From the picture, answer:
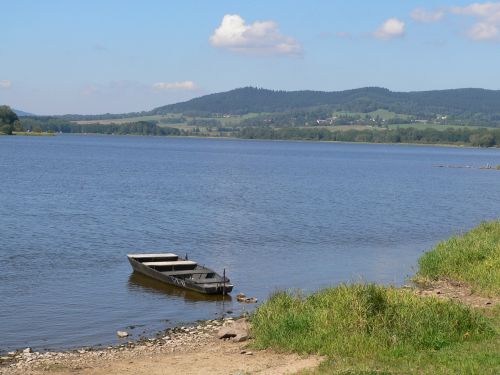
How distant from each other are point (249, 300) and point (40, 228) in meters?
23.0

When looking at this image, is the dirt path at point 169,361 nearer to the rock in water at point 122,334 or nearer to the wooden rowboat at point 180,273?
the rock in water at point 122,334

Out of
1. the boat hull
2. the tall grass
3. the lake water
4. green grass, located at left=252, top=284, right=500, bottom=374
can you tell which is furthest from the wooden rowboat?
the tall grass

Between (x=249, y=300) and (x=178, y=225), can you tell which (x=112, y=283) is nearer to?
(x=249, y=300)

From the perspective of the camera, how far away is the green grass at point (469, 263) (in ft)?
89.4

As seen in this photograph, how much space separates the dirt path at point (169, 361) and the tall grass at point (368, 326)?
1.95ft

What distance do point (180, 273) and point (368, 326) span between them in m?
15.6

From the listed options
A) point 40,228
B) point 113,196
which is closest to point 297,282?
point 40,228

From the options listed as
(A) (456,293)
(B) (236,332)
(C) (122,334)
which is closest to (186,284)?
(C) (122,334)

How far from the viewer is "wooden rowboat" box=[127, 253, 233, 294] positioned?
30.5 metres

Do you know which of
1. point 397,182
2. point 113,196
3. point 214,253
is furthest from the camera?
point 397,182

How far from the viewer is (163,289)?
31.9m

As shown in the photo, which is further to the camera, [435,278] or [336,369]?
[435,278]

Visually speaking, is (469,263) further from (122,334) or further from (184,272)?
(122,334)

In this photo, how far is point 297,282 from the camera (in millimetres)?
33375
